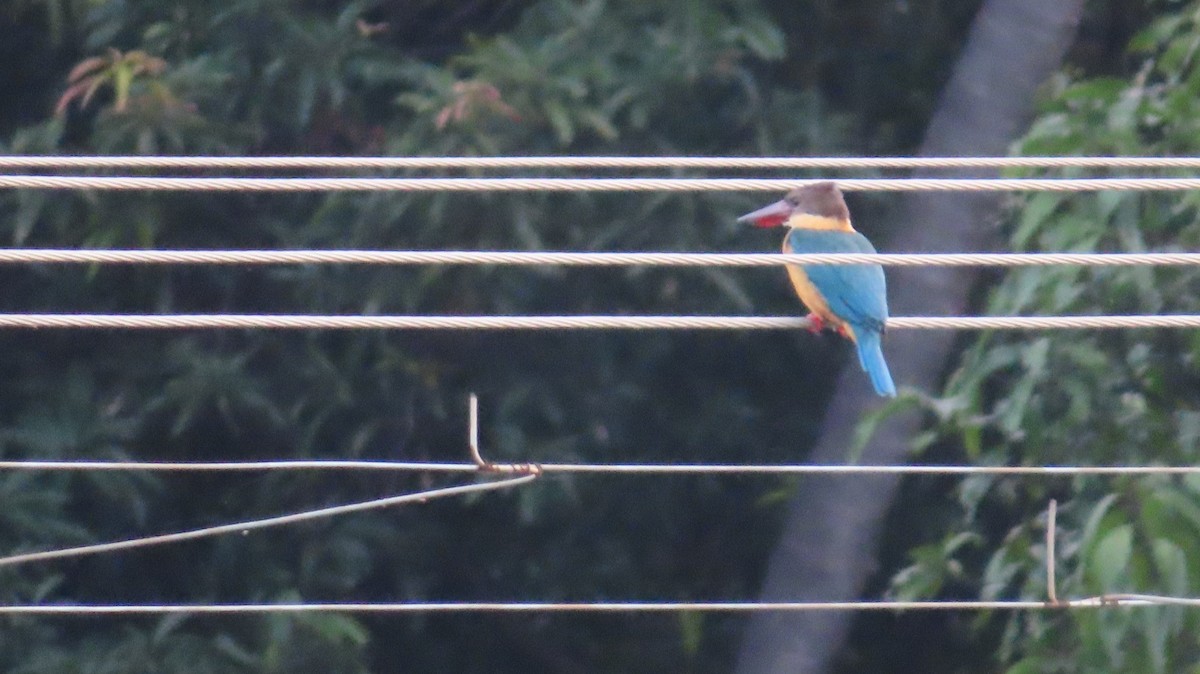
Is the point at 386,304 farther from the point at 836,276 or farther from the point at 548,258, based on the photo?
the point at 548,258

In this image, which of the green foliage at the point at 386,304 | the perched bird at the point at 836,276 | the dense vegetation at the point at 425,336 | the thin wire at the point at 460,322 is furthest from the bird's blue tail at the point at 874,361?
the thin wire at the point at 460,322

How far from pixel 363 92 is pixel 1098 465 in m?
2.66

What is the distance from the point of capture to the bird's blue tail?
455 cm

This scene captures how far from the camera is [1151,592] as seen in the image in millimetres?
3602

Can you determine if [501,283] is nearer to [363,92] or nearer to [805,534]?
[363,92]

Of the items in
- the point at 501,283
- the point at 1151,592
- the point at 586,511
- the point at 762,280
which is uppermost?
the point at 1151,592

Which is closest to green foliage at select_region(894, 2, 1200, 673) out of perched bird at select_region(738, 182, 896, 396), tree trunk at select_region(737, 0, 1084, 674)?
perched bird at select_region(738, 182, 896, 396)

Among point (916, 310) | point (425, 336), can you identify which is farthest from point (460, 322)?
point (916, 310)

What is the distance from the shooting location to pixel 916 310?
548 cm

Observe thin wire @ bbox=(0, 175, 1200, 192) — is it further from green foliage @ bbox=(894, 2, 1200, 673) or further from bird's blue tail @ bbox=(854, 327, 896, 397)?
bird's blue tail @ bbox=(854, 327, 896, 397)

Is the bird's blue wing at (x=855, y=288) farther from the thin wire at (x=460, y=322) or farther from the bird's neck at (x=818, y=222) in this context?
the thin wire at (x=460, y=322)

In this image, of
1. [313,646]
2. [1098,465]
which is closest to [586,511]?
[313,646]

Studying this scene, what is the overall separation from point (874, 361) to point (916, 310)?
0.96 metres

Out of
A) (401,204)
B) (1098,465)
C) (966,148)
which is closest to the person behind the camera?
(1098,465)
